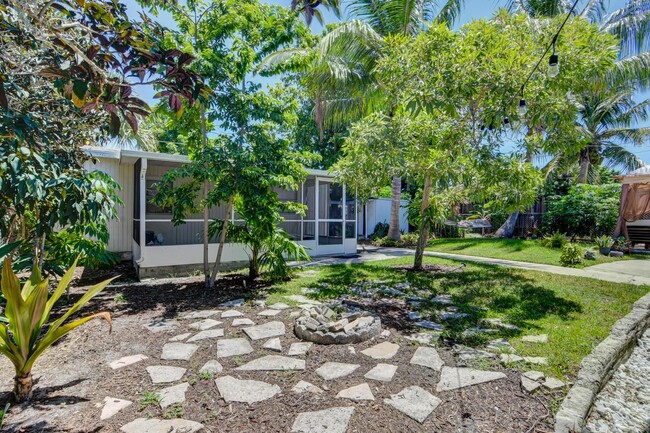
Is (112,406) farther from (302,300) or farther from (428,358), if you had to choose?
(302,300)

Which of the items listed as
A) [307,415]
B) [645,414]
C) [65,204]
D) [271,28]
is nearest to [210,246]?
[271,28]

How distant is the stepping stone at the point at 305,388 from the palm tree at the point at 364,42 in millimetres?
8556

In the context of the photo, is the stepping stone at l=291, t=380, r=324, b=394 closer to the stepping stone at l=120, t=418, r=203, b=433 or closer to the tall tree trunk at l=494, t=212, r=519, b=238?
the stepping stone at l=120, t=418, r=203, b=433

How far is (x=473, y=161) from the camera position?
583 cm

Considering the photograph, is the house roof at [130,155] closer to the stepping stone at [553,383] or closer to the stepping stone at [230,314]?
the stepping stone at [230,314]

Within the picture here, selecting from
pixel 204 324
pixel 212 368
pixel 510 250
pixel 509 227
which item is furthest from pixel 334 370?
pixel 509 227

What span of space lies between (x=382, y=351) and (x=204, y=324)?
2185 millimetres

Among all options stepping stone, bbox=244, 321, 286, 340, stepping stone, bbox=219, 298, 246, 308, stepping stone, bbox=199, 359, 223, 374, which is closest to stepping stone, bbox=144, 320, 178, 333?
stepping stone, bbox=219, 298, 246, 308

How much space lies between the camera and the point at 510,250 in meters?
10.7

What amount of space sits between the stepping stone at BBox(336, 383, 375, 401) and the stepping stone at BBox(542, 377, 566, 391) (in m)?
1.42

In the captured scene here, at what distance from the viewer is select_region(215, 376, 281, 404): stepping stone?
2557mm

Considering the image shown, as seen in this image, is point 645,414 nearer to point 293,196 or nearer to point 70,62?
point 70,62

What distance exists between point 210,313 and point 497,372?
347 cm

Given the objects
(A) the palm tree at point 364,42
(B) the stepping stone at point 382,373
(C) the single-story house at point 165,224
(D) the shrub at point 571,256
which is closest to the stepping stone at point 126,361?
(B) the stepping stone at point 382,373
